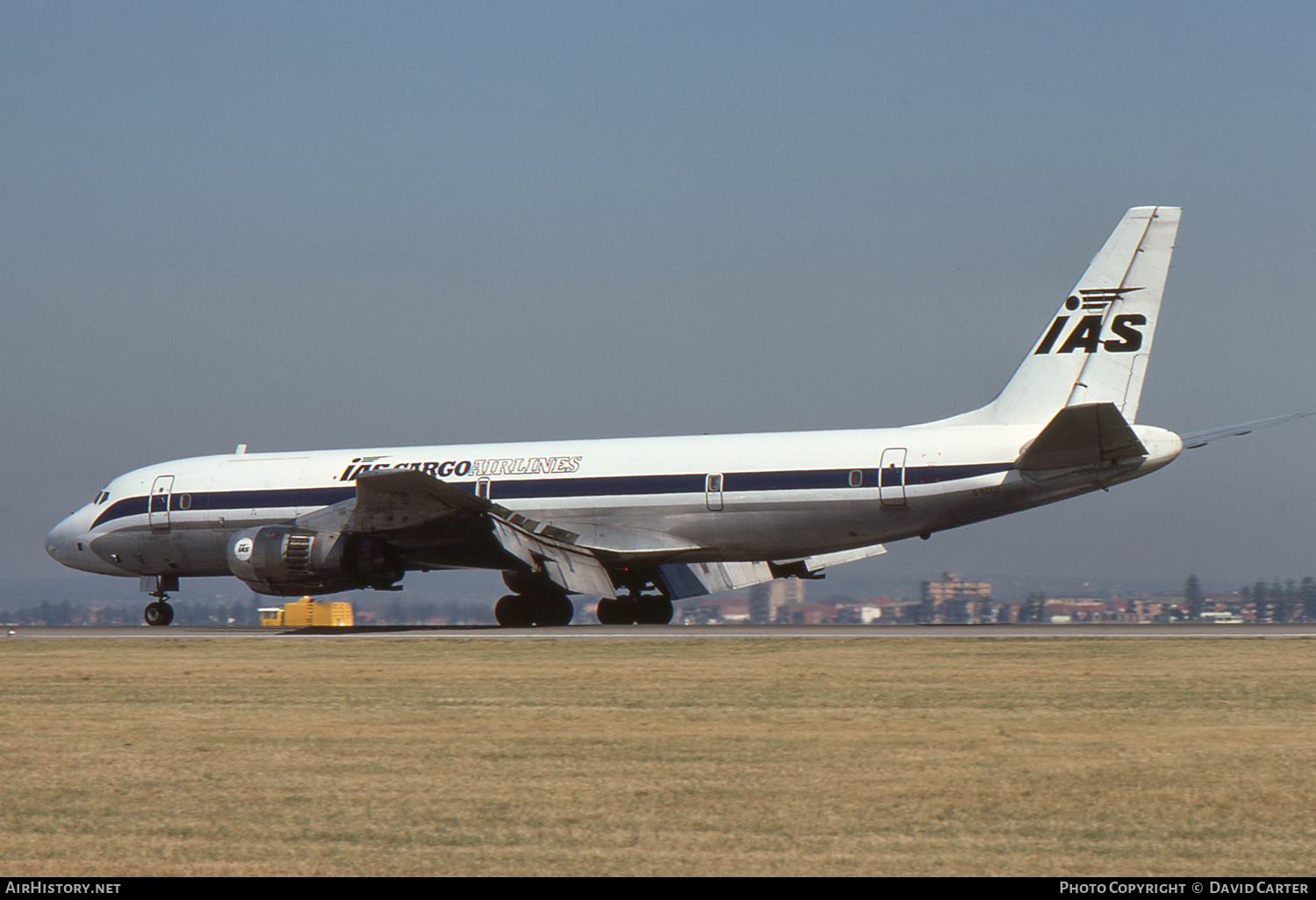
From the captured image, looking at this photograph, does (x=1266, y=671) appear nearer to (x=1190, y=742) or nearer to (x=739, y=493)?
(x=1190, y=742)

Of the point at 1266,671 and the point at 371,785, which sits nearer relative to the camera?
the point at 371,785

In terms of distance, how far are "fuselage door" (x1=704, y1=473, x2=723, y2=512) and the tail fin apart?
18.2ft

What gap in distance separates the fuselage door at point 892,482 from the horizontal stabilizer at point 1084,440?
2319mm

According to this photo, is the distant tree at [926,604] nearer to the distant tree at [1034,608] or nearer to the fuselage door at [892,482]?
the distant tree at [1034,608]

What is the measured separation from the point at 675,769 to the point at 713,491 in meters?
18.3

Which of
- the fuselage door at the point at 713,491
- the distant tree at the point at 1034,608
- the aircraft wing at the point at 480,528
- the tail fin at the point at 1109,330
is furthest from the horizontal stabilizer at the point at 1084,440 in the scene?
the distant tree at the point at 1034,608

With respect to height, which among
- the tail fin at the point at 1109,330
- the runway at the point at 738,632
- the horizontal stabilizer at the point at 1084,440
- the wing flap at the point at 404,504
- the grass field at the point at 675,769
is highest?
the tail fin at the point at 1109,330

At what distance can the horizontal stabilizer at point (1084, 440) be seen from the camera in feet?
78.8

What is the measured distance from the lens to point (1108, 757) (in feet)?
33.5

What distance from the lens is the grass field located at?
751 centimetres

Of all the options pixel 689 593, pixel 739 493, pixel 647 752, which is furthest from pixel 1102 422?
pixel 647 752

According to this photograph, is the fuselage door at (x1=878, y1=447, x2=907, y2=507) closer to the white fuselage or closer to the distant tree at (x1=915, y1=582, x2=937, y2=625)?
the white fuselage

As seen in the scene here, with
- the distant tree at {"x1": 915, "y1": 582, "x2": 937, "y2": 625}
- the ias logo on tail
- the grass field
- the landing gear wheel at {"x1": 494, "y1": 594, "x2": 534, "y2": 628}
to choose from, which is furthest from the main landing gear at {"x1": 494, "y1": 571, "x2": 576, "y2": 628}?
the distant tree at {"x1": 915, "y1": 582, "x2": 937, "y2": 625}
